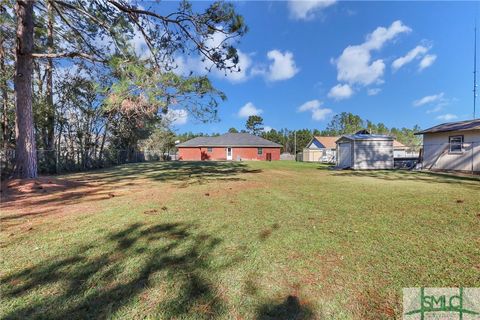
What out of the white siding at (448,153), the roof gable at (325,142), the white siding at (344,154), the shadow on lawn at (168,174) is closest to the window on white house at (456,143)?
the white siding at (448,153)

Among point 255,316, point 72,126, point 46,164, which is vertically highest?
point 72,126


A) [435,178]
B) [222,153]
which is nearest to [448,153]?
[435,178]

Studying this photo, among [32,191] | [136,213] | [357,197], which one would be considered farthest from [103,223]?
[357,197]

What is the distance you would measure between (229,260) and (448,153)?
16884mm

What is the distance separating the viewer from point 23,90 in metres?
8.04

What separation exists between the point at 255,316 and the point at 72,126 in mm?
19838

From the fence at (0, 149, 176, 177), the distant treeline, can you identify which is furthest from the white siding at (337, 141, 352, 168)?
the distant treeline

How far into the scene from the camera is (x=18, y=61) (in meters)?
8.05

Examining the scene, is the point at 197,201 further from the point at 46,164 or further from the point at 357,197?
the point at 46,164

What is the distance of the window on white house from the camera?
45.3 ft

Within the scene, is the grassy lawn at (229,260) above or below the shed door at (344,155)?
below

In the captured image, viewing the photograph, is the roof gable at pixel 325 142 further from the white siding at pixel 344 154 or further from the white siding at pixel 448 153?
the white siding at pixel 448 153

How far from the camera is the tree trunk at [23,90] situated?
26.3 ft

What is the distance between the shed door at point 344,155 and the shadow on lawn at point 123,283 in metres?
17.7
